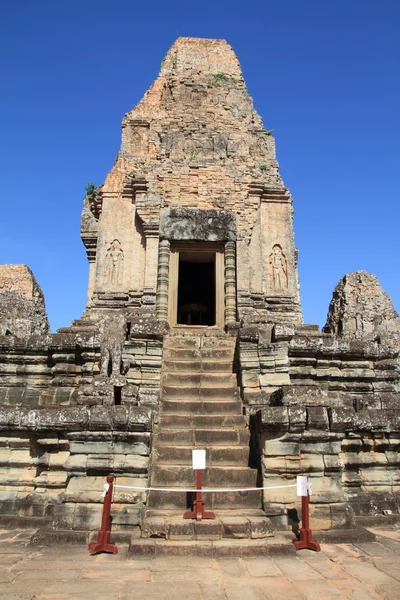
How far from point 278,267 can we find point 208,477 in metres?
8.26

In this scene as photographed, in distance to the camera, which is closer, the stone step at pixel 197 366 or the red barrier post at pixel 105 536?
the red barrier post at pixel 105 536

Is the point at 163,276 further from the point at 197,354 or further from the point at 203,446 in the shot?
the point at 203,446

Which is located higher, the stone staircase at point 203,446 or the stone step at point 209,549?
the stone staircase at point 203,446

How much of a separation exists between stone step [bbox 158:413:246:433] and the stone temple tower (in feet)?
13.4

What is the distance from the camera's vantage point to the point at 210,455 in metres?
6.48

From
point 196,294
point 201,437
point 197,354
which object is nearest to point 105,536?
point 201,437

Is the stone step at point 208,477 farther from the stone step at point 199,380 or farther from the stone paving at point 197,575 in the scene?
the stone step at point 199,380

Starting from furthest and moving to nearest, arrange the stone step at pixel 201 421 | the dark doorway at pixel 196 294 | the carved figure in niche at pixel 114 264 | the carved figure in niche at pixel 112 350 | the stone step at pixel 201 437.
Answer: the dark doorway at pixel 196 294 < the carved figure in niche at pixel 114 264 < the carved figure in niche at pixel 112 350 < the stone step at pixel 201 421 < the stone step at pixel 201 437

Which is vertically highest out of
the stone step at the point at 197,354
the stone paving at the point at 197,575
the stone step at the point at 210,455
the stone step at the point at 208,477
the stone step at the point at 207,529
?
the stone step at the point at 197,354

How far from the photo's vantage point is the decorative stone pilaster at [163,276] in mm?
12039

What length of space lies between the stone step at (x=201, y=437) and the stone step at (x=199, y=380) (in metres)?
1.41

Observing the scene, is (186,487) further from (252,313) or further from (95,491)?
(252,313)

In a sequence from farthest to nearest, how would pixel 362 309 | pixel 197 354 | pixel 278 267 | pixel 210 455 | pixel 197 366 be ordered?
pixel 362 309
pixel 278 267
pixel 197 354
pixel 197 366
pixel 210 455

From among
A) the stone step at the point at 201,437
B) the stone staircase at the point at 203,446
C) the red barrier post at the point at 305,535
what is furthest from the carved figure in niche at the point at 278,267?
the red barrier post at the point at 305,535
